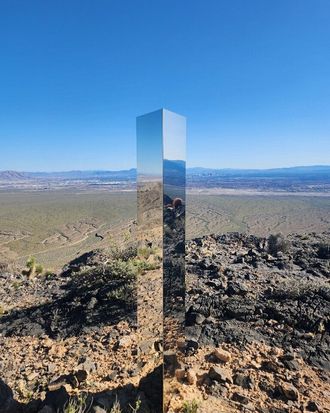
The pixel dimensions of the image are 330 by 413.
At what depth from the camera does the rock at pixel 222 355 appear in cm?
520

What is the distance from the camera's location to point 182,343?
412 cm

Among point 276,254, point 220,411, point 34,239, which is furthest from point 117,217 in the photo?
point 220,411

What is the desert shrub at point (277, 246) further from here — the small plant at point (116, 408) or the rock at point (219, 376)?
the small plant at point (116, 408)

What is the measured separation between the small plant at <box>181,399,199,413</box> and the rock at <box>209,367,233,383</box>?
2.33ft

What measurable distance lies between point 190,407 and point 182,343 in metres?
0.59

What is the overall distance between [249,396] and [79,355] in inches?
92.1

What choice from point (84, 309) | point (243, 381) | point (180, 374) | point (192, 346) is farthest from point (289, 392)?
point (84, 309)

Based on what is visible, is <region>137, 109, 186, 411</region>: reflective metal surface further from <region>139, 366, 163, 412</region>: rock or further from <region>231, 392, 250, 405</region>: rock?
<region>231, 392, 250, 405</region>: rock

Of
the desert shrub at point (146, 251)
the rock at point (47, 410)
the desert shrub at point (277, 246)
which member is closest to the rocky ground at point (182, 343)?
the rock at point (47, 410)

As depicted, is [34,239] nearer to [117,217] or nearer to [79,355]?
[117,217]

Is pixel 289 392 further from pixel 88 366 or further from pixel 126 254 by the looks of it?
pixel 126 254

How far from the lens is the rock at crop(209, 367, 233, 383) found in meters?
4.70

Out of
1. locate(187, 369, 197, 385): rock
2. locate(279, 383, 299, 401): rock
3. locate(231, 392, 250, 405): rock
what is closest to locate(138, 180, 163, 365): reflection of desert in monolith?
locate(187, 369, 197, 385): rock

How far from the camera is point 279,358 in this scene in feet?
17.8
